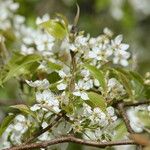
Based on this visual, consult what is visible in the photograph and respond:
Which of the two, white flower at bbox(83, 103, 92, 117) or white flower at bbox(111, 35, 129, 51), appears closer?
white flower at bbox(83, 103, 92, 117)

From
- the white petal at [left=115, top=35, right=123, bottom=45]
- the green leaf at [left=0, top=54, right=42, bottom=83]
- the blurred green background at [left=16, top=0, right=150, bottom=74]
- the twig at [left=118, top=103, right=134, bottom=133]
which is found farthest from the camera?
the blurred green background at [left=16, top=0, right=150, bottom=74]

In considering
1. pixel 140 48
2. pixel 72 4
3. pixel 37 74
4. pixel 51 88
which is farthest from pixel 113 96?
pixel 140 48

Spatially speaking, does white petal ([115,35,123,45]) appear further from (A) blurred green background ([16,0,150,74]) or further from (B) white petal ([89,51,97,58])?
(A) blurred green background ([16,0,150,74])

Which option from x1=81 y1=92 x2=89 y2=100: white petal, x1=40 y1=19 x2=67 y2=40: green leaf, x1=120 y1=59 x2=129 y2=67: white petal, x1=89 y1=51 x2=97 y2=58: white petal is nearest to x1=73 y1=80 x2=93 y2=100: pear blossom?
x1=81 y1=92 x2=89 y2=100: white petal

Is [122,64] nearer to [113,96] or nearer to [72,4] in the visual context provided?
[113,96]

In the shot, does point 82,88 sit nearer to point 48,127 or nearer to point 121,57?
point 48,127

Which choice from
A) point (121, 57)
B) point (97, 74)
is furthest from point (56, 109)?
point (121, 57)

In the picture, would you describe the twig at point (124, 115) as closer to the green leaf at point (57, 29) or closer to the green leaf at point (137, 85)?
the green leaf at point (137, 85)

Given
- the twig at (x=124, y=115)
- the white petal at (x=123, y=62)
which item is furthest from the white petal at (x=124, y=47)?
the twig at (x=124, y=115)
